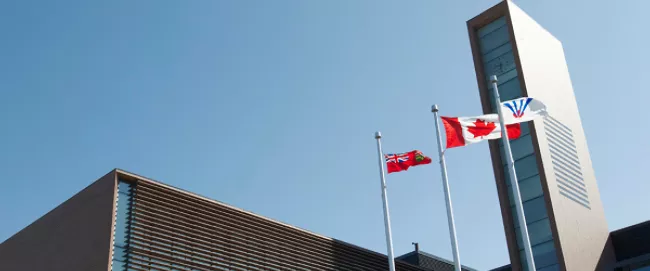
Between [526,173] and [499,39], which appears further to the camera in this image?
[499,39]

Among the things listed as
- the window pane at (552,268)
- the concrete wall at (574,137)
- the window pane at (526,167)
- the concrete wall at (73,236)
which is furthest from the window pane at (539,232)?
the concrete wall at (73,236)

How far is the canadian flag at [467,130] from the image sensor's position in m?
21.5

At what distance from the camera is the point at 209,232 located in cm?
2356

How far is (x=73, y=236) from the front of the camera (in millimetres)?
22484

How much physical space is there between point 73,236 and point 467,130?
12360 millimetres

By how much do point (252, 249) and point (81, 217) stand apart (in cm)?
566

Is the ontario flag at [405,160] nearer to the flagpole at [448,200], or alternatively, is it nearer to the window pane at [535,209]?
the flagpole at [448,200]

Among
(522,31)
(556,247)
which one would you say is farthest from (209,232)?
(522,31)

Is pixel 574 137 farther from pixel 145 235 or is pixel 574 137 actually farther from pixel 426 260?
pixel 145 235

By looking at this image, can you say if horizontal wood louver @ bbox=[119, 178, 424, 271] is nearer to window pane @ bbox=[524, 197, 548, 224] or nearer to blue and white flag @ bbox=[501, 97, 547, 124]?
window pane @ bbox=[524, 197, 548, 224]

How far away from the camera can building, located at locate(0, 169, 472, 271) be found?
70.1ft

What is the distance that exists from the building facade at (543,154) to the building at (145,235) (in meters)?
9.06

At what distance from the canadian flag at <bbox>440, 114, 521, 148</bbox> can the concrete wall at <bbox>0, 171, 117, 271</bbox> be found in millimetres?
10016

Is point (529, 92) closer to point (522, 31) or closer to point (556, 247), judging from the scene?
point (522, 31)
